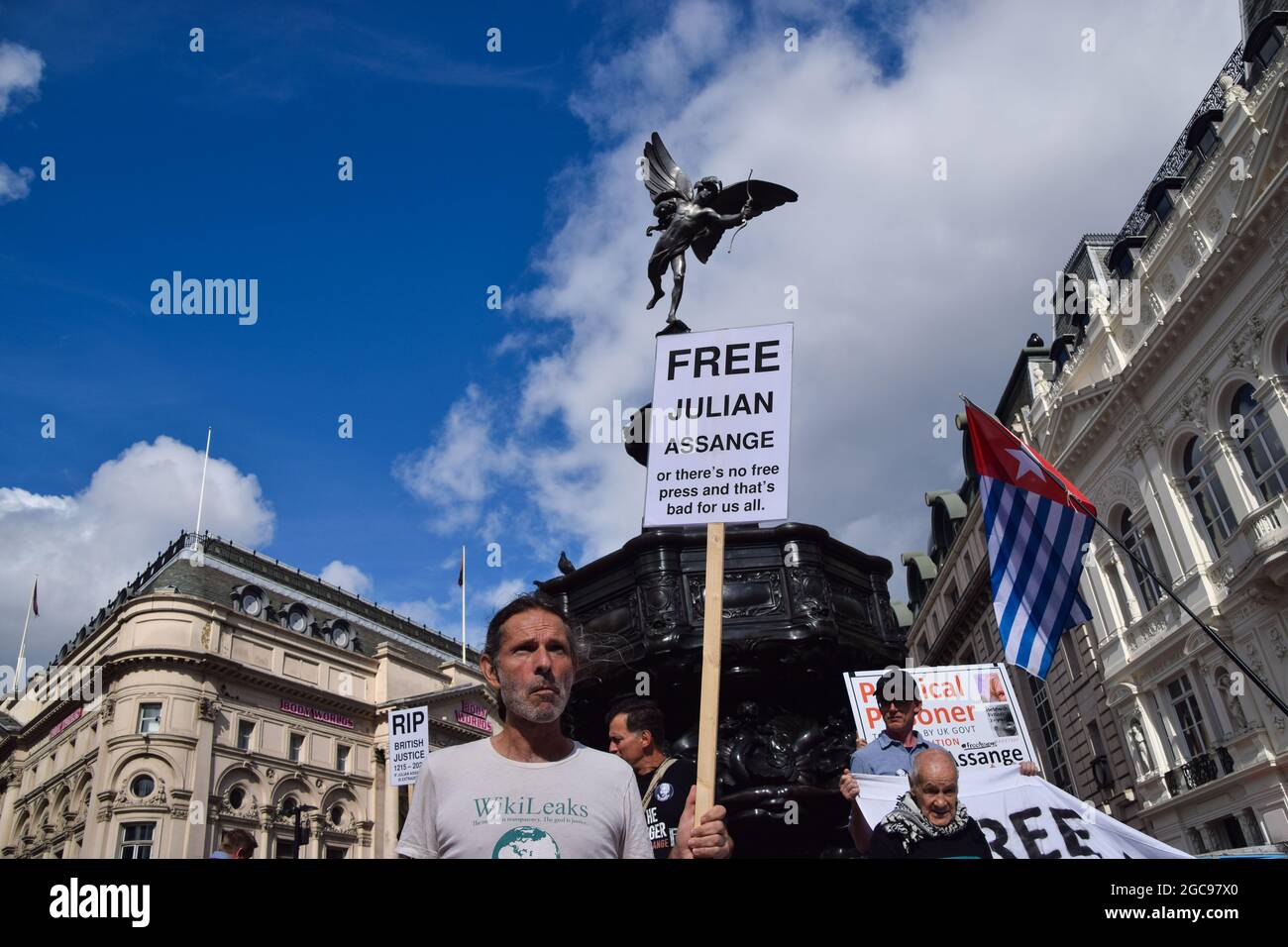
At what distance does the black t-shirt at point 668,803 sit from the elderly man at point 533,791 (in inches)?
92.0

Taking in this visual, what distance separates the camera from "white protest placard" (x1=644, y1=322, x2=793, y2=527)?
394 centimetres

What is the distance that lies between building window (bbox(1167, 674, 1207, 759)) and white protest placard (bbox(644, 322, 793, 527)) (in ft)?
88.0

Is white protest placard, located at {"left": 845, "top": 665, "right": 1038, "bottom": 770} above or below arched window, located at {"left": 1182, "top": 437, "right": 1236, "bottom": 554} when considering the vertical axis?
below

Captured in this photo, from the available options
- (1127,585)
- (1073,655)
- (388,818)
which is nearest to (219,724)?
(388,818)

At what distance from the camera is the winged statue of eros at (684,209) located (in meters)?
8.07

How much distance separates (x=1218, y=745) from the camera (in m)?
23.3

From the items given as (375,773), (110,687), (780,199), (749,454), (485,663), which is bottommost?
(485,663)

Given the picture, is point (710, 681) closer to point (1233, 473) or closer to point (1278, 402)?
point (1278, 402)

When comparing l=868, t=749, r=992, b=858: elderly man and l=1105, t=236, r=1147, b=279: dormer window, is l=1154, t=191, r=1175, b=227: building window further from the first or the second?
l=868, t=749, r=992, b=858: elderly man

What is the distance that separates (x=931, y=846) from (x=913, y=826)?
136 mm

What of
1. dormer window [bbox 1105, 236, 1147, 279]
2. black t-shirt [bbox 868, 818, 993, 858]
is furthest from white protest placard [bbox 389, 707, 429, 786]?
dormer window [bbox 1105, 236, 1147, 279]

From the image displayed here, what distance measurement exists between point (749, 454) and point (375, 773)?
5463 cm
